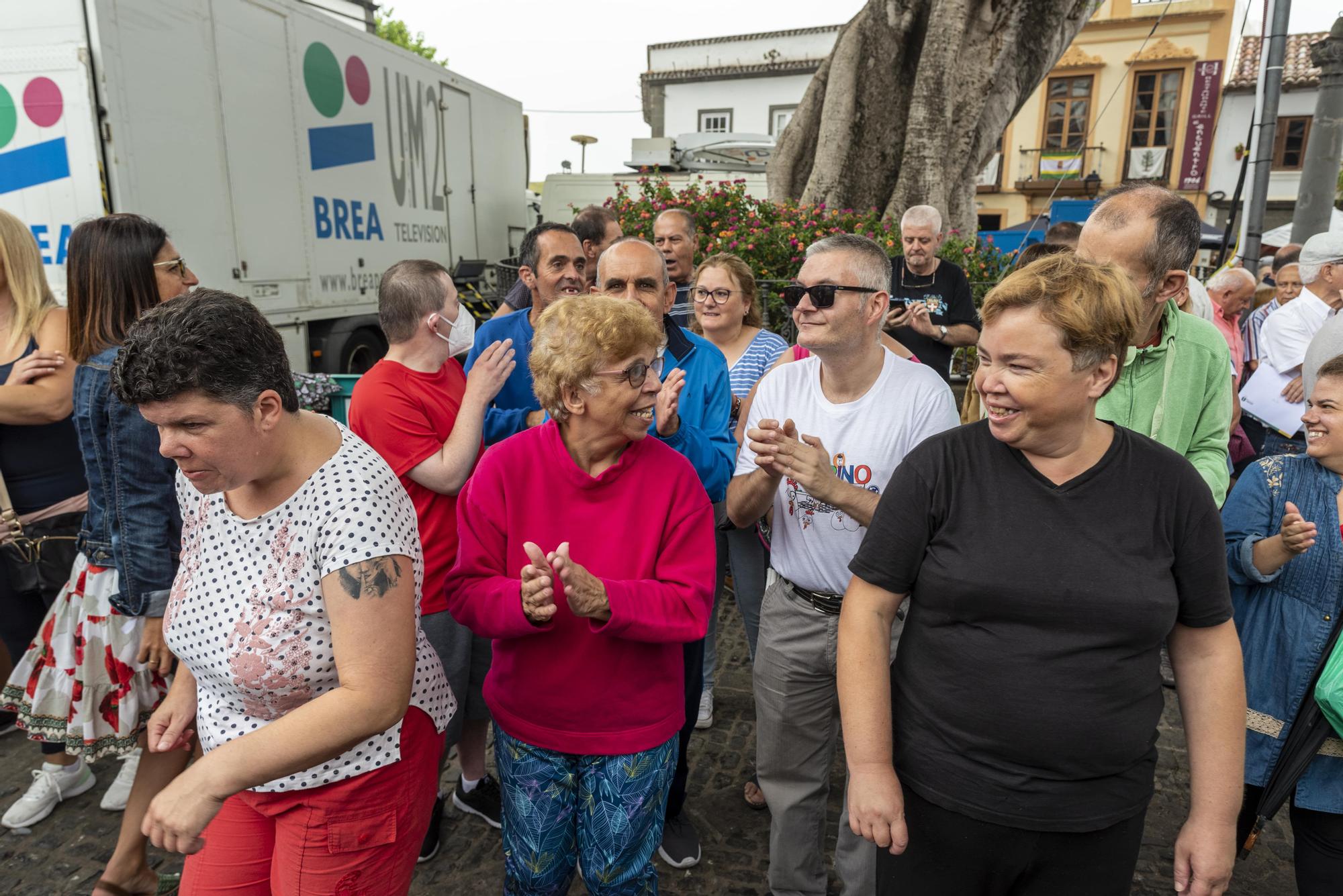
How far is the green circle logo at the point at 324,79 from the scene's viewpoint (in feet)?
24.8

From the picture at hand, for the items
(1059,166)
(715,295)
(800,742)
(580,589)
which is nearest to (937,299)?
(715,295)

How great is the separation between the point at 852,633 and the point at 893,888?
2.06 feet

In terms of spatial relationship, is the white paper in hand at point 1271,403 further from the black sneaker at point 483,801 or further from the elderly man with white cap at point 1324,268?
the black sneaker at point 483,801

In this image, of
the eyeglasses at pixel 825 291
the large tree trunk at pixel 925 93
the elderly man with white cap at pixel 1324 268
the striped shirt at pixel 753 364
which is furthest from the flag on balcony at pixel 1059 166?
the eyeglasses at pixel 825 291

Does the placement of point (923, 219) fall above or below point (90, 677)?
above

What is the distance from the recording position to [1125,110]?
95.4ft

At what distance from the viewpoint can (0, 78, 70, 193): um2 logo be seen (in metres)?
5.44

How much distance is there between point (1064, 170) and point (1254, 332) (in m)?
Answer: 27.6

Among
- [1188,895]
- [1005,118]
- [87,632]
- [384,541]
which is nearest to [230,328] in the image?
[384,541]

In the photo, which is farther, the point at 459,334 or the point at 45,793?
the point at 45,793

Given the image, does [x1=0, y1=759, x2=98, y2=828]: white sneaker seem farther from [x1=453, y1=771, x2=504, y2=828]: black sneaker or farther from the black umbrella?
the black umbrella

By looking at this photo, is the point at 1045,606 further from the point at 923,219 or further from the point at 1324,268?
the point at 923,219

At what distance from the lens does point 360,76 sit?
27.2 feet

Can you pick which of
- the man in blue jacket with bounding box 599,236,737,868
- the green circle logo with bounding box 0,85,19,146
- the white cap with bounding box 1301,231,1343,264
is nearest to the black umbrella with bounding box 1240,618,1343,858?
the man in blue jacket with bounding box 599,236,737,868
